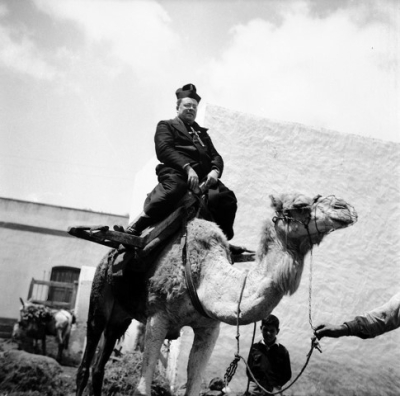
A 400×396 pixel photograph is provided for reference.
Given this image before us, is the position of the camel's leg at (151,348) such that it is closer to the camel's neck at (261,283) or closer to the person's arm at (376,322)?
the camel's neck at (261,283)

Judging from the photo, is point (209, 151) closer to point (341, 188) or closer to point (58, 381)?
point (58, 381)

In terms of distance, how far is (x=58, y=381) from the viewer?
7.83 metres

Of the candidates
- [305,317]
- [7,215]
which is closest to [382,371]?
[305,317]

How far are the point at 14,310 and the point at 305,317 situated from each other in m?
14.5

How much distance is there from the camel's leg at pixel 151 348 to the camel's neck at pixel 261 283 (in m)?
0.60

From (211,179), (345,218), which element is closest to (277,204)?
(345,218)

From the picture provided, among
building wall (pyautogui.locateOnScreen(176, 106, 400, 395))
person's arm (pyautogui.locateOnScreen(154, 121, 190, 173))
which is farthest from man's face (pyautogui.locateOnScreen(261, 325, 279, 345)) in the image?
building wall (pyautogui.locateOnScreen(176, 106, 400, 395))

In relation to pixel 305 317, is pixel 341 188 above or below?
above

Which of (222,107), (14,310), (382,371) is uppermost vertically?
(222,107)

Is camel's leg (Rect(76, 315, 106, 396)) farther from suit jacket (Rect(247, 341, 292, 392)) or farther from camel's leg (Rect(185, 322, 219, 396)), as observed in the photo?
suit jacket (Rect(247, 341, 292, 392))

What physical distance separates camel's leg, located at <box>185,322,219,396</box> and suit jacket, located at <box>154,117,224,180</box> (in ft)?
5.21

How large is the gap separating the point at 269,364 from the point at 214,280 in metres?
2.07

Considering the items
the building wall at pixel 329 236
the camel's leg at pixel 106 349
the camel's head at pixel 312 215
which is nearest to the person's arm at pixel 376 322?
the camel's head at pixel 312 215

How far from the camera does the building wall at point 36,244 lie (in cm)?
2022
